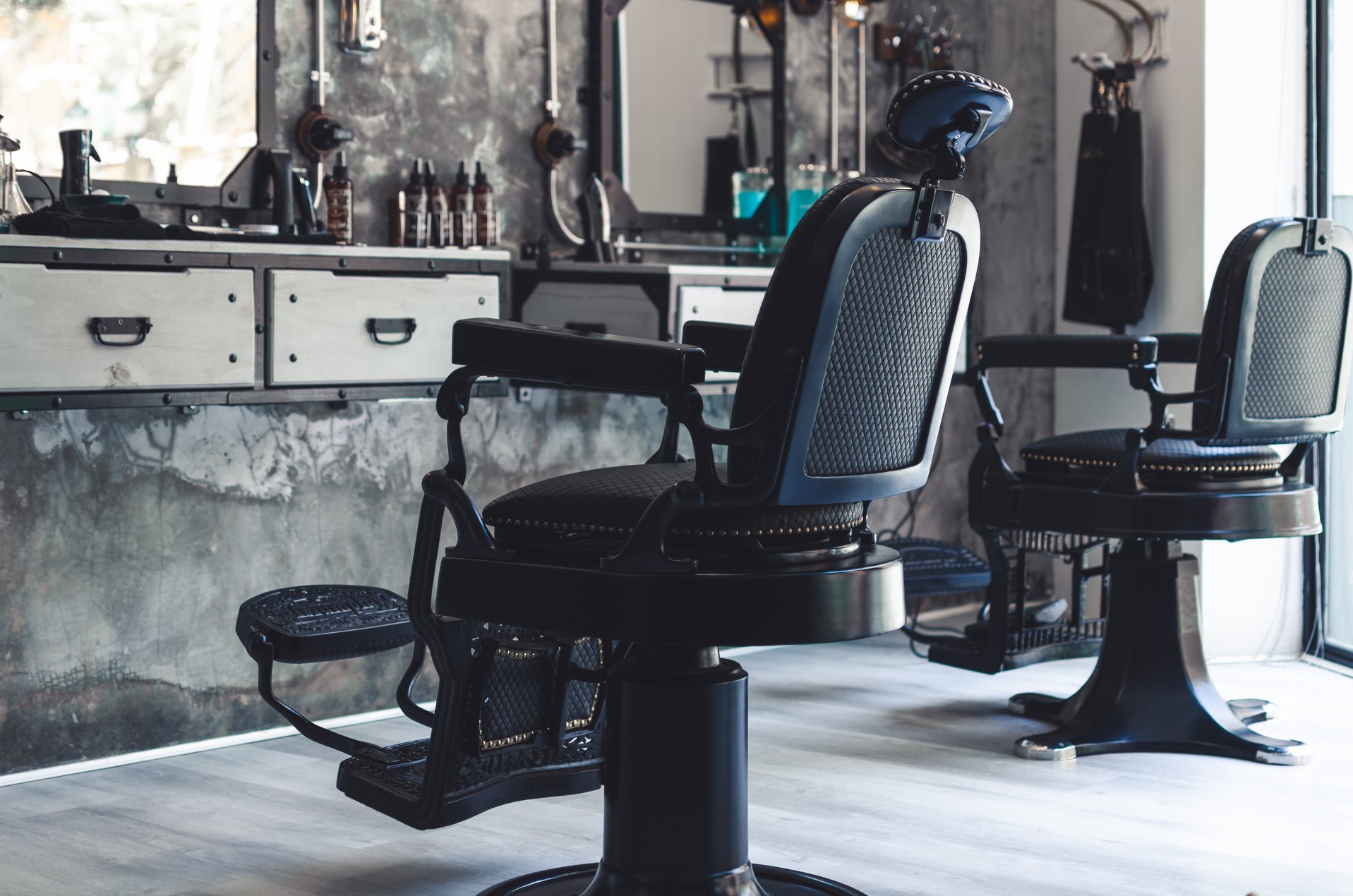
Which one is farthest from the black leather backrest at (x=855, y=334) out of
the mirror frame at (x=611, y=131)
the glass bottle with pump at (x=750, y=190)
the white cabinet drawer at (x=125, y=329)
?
the glass bottle with pump at (x=750, y=190)

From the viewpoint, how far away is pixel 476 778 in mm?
2326

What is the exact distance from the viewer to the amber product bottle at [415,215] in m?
3.58

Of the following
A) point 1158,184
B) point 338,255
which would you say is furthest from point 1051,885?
point 1158,184

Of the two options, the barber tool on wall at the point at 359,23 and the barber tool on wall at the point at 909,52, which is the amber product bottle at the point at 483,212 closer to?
the barber tool on wall at the point at 359,23

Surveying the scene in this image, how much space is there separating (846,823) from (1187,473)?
1.01m

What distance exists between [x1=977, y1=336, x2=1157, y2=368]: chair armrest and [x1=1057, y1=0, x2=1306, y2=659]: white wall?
1.21 metres

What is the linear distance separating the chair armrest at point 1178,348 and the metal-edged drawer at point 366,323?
1557mm

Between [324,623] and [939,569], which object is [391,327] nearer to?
[324,623]

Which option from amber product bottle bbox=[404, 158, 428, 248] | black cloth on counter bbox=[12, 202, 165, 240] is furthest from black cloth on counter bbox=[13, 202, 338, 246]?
amber product bottle bbox=[404, 158, 428, 248]

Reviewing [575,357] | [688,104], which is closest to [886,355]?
[575,357]

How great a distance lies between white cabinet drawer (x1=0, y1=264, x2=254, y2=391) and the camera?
8.90ft

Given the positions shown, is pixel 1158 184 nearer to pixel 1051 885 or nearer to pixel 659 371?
pixel 1051 885

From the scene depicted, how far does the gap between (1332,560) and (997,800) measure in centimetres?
191

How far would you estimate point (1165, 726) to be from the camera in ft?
10.5
